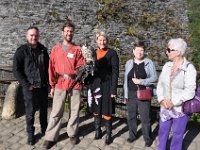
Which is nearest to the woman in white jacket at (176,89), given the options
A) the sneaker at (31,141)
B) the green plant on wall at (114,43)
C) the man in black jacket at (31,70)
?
the man in black jacket at (31,70)

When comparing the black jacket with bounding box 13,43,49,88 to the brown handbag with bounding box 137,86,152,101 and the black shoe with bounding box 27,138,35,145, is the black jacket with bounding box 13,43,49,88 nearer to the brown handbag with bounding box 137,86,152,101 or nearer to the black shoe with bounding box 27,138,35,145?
the black shoe with bounding box 27,138,35,145

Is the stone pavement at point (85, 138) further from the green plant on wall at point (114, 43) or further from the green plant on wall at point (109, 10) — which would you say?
the green plant on wall at point (109, 10)

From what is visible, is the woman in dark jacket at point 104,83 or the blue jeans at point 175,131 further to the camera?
the woman in dark jacket at point 104,83

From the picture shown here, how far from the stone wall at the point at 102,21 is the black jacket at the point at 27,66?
7190 mm

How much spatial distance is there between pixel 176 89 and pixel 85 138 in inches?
71.2

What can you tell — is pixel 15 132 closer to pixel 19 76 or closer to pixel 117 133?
pixel 19 76

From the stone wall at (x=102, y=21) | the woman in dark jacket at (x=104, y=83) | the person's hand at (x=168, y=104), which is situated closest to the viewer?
the person's hand at (x=168, y=104)

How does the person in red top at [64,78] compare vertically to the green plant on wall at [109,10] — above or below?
below

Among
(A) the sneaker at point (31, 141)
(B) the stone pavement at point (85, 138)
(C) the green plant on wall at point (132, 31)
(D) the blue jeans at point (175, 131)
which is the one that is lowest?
(B) the stone pavement at point (85, 138)

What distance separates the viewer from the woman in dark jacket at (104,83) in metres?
4.66

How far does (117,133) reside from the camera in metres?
5.29

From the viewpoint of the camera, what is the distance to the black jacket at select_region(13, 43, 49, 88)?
4645 mm

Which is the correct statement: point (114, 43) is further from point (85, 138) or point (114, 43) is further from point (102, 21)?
point (85, 138)

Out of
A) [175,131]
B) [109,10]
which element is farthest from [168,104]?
[109,10]
